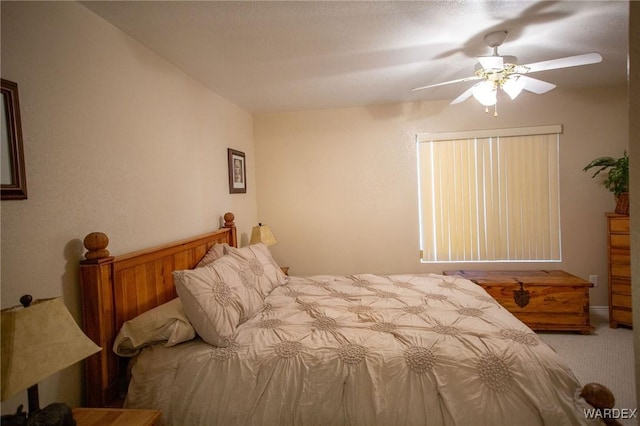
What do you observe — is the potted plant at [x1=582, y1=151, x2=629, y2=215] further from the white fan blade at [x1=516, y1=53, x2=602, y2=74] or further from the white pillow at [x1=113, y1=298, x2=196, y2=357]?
the white pillow at [x1=113, y1=298, x2=196, y2=357]

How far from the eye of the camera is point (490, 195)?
11.5ft

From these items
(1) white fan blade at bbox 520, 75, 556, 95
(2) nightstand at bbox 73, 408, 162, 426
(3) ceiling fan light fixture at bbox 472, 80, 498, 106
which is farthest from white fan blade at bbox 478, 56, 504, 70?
(2) nightstand at bbox 73, 408, 162, 426

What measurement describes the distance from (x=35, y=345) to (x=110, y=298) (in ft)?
2.18

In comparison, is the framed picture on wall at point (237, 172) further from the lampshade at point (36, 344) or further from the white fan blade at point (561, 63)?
the white fan blade at point (561, 63)

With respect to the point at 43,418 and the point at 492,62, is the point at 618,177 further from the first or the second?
the point at 43,418

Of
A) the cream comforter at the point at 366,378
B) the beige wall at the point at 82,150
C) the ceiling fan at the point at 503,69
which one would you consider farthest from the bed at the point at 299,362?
the ceiling fan at the point at 503,69

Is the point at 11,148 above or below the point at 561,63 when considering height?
below

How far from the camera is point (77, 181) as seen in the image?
1.52 metres

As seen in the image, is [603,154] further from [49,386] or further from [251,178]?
[49,386]

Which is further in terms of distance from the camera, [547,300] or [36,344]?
[547,300]

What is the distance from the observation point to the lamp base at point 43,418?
983 mm

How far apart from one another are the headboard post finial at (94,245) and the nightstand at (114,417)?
64cm

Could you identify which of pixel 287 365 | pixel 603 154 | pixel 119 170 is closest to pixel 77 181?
pixel 119 170

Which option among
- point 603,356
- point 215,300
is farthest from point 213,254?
point 603,356
